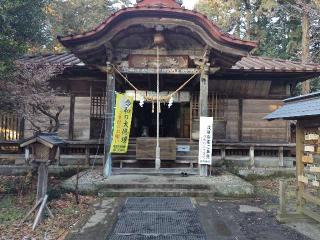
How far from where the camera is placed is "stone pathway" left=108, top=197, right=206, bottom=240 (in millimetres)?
5686

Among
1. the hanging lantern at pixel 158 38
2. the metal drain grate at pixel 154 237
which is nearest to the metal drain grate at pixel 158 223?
the metal drain grate at pixel 154 237

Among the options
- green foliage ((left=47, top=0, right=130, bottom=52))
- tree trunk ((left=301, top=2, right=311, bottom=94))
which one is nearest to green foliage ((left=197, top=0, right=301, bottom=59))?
tree trunk ((left=301, top=2, right=311, bottom=94))

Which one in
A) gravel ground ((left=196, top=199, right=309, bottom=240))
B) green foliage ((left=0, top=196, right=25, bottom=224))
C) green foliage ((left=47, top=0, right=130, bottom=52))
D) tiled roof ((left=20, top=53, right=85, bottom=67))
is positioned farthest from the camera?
green foliage ((left=47, top=0, right=130, bottom=52))

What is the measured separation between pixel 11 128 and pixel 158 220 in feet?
27.5

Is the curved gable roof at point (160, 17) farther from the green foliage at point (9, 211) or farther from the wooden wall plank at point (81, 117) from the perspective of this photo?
the green foliage at point (9, 211)

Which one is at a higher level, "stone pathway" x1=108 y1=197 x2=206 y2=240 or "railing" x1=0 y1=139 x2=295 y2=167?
"railing" x1=0 y1=139 x2=295 y2=167

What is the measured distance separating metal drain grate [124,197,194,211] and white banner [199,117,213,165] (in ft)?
6.49

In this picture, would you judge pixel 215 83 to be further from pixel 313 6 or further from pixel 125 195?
pixel 313 6

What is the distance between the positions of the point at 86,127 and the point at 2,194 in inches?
179

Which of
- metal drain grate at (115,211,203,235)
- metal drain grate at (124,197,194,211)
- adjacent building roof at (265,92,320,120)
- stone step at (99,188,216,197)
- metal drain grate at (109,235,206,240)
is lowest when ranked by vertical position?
metal drain grate at (109,235,206,240)

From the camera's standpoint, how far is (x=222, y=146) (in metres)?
12.0

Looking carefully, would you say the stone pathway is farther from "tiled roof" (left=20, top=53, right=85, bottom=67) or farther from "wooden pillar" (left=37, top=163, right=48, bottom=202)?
"tiled roof" (left=20, top=53, right=85, bottom=67)

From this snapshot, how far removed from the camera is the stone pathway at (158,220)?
18.7 ft

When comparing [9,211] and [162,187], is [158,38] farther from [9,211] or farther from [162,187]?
[9,211]
